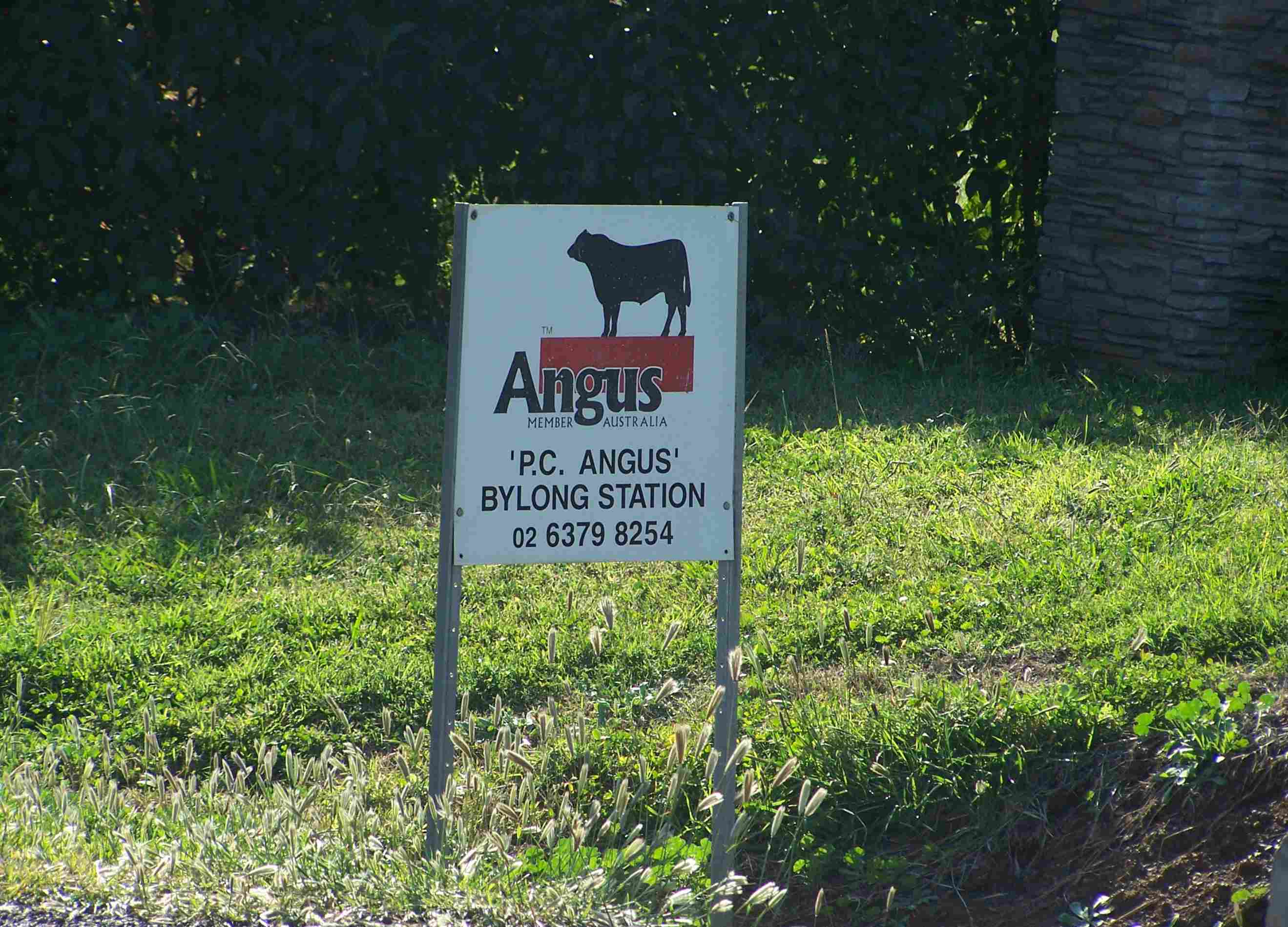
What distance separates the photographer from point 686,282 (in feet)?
10.2

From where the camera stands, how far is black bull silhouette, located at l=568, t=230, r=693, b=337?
9.73 feet

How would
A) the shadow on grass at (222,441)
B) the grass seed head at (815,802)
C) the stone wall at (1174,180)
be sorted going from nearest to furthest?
the grass seed head at (815,802) < the shadow on grass at (222,441) < the stone wall at (1174,180)

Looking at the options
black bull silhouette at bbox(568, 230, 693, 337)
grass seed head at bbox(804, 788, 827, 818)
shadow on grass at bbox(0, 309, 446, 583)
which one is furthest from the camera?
shadow on grass at bbox(0, 309, 446, 583)

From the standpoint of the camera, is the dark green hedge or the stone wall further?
the dark green hedge

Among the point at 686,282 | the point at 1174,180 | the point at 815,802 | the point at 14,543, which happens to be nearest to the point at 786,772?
the point at 815,802

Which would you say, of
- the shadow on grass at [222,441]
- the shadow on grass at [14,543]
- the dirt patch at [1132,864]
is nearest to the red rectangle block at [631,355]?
the dirt patch at [1132,864]

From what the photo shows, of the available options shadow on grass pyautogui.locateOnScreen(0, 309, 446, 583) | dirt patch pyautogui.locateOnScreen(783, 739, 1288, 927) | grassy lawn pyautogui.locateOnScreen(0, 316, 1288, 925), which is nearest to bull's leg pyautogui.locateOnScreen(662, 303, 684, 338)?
grassy lawn pyautogui.locateOnScreen(0, 316, 1288, 925)

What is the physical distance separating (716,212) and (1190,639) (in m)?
1.81

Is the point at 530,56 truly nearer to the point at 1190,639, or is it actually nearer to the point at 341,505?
the point at 341,505

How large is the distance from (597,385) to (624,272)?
10.5 inches

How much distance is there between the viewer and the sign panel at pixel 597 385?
9.87ft

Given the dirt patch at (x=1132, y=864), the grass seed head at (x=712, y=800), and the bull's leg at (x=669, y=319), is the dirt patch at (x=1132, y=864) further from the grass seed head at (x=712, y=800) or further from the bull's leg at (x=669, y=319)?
the bull's leg at (x=669, y=319)

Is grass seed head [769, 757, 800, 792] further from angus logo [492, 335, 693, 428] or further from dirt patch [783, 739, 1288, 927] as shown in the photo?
angus logo [492, 335, 693, 428]

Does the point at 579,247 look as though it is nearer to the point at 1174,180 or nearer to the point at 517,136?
the point at 517,136
